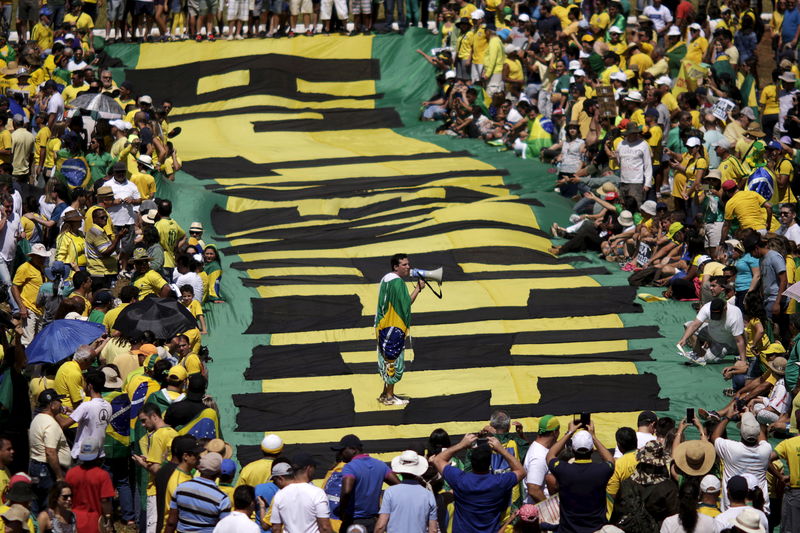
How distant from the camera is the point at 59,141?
1670 centimetres

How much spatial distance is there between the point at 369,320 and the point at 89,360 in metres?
4.32

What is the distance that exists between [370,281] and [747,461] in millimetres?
6651

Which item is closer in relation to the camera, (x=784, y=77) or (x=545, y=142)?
(x=784, y=77)

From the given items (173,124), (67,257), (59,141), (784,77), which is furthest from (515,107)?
(67,257)

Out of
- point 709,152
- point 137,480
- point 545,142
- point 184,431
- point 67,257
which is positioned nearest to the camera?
point 184,431

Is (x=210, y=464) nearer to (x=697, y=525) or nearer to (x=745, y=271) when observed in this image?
(x=697, y=525)

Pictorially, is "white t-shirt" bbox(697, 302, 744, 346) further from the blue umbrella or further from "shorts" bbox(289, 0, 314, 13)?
"shorts" bbox(289, 0, 314, 13)

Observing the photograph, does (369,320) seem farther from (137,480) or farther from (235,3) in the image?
(235,3)

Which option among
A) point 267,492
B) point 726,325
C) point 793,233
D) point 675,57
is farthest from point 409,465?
point 675,57

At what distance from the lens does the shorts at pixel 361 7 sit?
24188mm

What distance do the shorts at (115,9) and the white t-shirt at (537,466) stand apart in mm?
16253

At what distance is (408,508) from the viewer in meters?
8.70

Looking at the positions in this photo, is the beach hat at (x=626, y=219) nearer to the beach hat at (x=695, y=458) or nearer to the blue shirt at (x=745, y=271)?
the blue shirt at (x=745, y=271)

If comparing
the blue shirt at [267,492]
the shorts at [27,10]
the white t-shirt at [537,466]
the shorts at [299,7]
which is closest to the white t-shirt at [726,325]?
the white t-shirt at [537,466]
